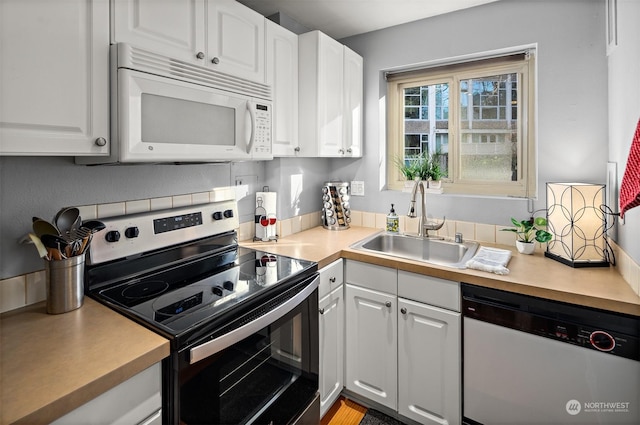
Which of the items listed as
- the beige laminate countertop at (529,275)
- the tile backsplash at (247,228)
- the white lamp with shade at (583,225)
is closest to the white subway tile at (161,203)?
the tile backsplash at (247,228)

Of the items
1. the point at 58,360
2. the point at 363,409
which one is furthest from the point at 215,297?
the point at 363,409

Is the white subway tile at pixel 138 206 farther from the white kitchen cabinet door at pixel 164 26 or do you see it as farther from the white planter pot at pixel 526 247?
the white planter pot at pixel 526 247

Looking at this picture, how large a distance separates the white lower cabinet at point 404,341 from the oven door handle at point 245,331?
0.45 meters

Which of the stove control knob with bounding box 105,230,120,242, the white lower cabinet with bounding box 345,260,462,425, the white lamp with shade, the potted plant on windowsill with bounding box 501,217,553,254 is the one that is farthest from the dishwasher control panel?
the stove control knob with bounding box 105,230,120,242

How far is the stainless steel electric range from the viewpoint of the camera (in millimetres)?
1073

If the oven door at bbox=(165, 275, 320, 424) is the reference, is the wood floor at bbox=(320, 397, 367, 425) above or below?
below

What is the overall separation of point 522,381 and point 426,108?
1.80 meters

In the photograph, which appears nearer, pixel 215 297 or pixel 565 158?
pixel 215 297

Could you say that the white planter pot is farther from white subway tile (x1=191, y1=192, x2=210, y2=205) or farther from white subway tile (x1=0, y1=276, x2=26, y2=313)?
white subway tile (x1=0, y1=276, x2=26, y2=313)

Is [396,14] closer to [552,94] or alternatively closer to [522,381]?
[552,94]

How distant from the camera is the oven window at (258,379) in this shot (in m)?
1.08

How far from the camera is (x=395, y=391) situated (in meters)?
1.84

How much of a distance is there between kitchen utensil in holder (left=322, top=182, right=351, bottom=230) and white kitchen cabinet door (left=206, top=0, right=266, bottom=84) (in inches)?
38.5

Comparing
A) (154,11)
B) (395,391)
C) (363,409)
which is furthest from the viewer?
(363,409)
